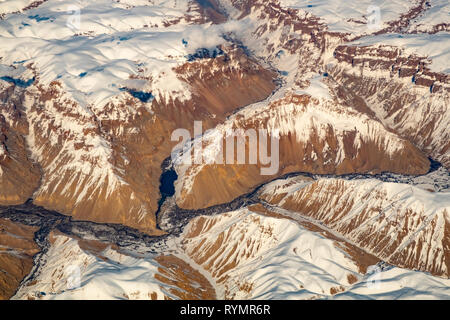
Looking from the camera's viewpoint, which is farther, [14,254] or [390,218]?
[390,218]

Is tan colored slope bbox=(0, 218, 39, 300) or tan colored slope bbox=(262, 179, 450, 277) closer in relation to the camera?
tan colored slope bbox=(0, 218, 39, 300)

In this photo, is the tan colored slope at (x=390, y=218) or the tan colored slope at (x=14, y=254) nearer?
the tan colored slope at (x=14, y=254)

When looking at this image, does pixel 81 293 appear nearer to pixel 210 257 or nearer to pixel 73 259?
pixel 73 259

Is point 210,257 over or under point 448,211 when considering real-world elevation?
under
